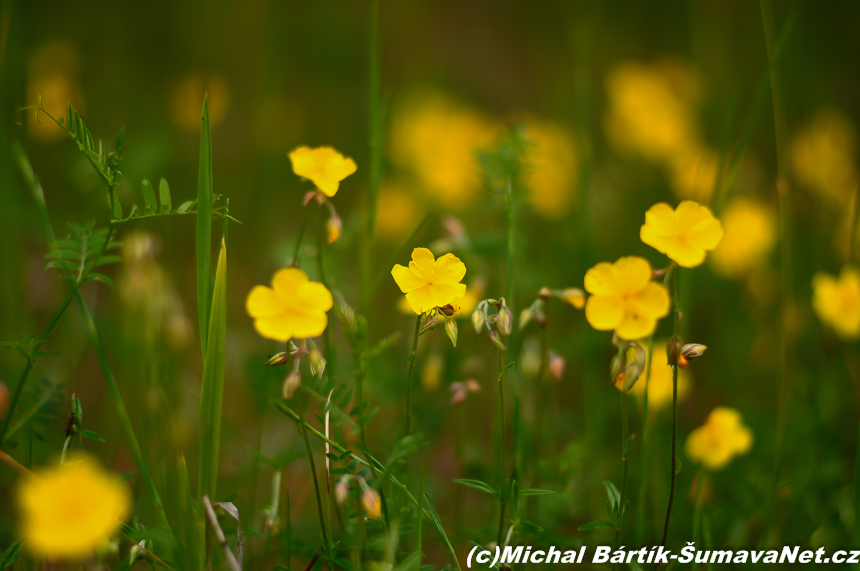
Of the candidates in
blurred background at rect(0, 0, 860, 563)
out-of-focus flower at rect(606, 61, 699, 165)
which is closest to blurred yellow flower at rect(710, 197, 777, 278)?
blurred background at rect(0, 0, 860, 563)

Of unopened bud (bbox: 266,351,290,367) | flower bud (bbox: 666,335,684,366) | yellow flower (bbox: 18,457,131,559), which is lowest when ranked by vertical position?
unopened bud (bbox: 266,351,290,367)

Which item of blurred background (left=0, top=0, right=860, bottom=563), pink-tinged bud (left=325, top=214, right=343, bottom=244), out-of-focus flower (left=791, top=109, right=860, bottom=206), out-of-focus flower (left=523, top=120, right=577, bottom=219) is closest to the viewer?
pink-tinged bud (left=325, top=214, right=343, bottom=244)

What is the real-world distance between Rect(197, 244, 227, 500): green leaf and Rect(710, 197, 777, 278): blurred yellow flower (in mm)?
2510

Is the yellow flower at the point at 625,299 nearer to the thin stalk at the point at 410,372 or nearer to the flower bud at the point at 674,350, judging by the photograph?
the flower bud at the point at 674,350

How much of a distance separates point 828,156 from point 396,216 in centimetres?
239

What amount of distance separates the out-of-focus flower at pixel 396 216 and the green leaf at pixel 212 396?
2.20 meters

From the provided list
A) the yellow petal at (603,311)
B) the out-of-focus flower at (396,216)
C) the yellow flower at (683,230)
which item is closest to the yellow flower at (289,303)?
the yellow petal at (603,311)

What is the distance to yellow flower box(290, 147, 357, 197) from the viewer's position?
1.18 m

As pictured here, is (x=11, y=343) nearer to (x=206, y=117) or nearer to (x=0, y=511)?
(x=206, y=117)

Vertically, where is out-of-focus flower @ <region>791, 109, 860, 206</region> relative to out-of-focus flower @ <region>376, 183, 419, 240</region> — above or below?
above

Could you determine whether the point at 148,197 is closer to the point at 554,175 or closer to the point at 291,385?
the point at 291,385

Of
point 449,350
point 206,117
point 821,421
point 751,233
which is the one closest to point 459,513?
point 449,350

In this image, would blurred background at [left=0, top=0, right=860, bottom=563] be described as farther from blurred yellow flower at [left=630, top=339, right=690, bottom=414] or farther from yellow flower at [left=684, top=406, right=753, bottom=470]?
yellow flower at [left=684, top=406, right=753, bottom=470]

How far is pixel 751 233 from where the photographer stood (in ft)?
9.84
